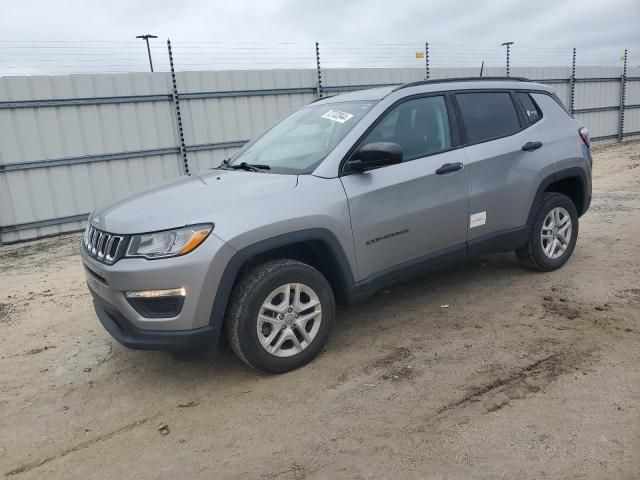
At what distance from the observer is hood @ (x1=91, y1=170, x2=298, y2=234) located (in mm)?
2971

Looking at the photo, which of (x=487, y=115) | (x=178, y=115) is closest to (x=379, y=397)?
(x=487, y=115)

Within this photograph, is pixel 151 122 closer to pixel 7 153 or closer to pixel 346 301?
pixel 7 153

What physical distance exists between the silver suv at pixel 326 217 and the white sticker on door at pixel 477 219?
0.01 metres

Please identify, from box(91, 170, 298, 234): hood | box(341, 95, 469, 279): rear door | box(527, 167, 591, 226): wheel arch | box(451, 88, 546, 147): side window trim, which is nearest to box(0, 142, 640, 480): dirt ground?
box(341, 95, 469, 279): rear door

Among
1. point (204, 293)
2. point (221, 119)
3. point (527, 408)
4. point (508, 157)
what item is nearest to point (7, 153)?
point (221, 119)

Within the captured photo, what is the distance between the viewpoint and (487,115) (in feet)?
14.4

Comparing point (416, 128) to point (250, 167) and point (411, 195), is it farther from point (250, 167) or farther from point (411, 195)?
point (250, 167)

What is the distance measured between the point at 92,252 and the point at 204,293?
0.91 meters

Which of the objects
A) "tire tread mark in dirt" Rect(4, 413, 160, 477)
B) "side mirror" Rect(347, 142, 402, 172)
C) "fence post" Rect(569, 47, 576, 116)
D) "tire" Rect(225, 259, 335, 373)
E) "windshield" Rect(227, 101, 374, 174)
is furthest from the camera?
"fence post" Rect(569, 47, 576, 116)

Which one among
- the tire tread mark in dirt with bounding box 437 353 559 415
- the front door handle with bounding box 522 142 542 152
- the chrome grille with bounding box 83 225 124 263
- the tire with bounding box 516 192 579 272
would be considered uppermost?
the front door handle with bounding box 522 142 542 152

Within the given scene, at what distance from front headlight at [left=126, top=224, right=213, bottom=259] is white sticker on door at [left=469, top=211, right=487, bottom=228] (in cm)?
216

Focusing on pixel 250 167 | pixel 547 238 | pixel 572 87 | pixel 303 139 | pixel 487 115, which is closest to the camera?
pixel 250 167

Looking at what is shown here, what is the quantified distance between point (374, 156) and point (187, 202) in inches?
48.1

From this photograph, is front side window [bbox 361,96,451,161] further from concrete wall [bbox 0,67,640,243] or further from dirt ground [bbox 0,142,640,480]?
concrete wall [bbox 0,67,640,243]
